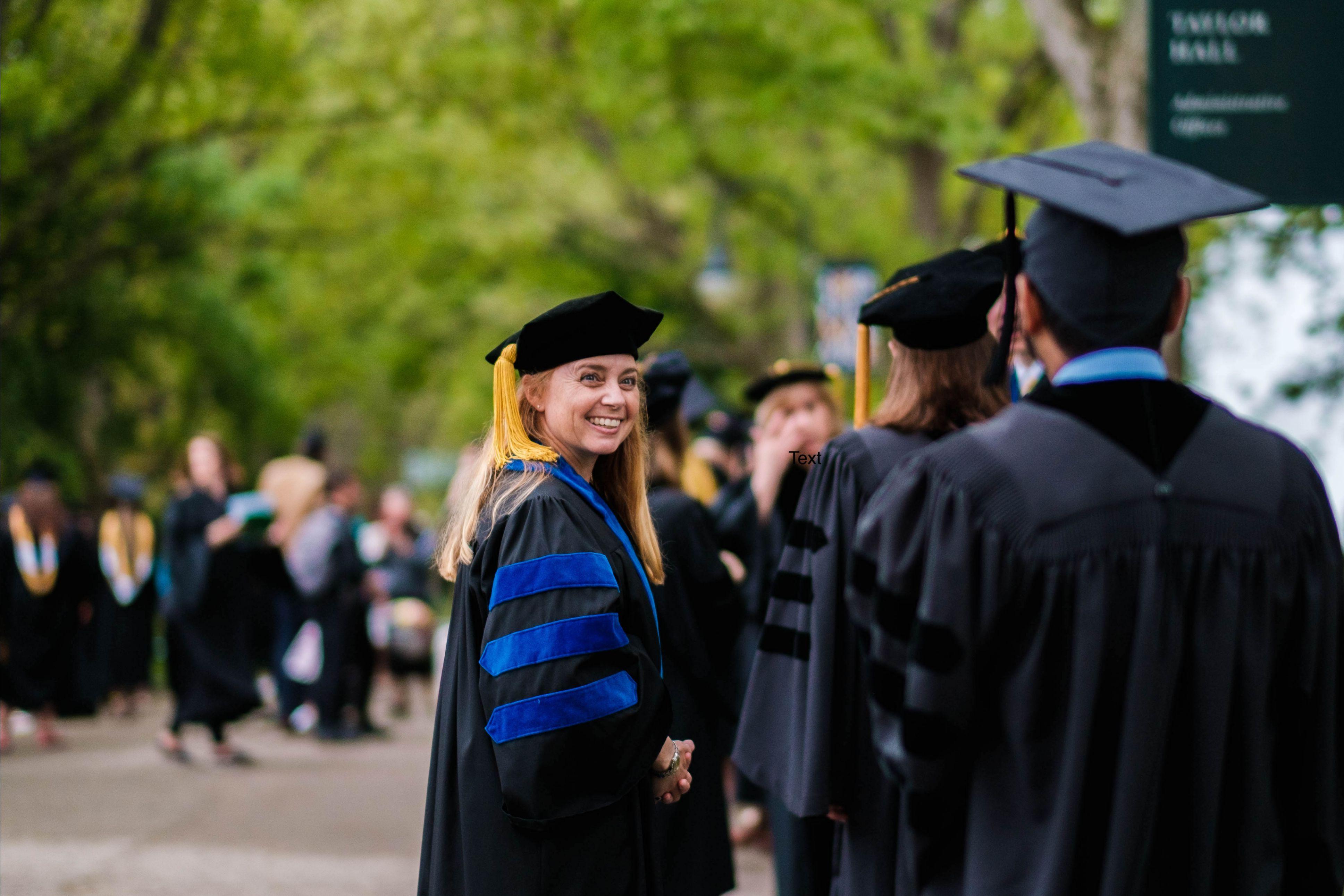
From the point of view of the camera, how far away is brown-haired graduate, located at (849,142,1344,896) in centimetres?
210

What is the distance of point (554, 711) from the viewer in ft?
9.25

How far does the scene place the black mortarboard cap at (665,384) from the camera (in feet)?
16.8

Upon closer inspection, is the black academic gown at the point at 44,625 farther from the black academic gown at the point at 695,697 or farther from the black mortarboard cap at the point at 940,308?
the black mortarboard cap at the point at 940,308

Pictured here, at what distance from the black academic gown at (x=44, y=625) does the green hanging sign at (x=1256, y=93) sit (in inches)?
347

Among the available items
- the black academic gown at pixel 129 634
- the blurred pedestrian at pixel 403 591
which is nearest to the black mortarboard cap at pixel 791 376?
the blurred pedestrian at pixel 403 591

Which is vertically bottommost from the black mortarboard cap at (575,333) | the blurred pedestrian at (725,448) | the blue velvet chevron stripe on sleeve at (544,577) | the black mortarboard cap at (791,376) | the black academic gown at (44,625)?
the black academic gown at (44,625)

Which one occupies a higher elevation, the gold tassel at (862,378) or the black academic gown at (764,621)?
the gold tassel at (862,378)

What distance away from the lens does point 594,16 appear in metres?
11.7

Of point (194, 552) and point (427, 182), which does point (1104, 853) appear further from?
point (427, 182)

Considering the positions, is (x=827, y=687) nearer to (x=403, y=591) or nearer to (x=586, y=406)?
(x=586, y=406)

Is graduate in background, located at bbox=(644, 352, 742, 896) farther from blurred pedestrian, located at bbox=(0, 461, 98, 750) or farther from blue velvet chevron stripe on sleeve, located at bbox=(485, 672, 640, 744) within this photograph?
blurred pedestrian, located at bbox=(0, 461, 98, 750)

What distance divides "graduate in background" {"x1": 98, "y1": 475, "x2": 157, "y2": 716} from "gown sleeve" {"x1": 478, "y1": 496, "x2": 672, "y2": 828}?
985cm

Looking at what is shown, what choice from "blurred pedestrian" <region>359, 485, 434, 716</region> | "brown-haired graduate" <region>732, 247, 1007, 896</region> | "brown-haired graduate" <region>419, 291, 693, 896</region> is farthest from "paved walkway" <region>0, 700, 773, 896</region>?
"brown-haired graduate" <region>419, 291, 693, 896</region>

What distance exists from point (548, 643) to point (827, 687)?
778 millimetres
